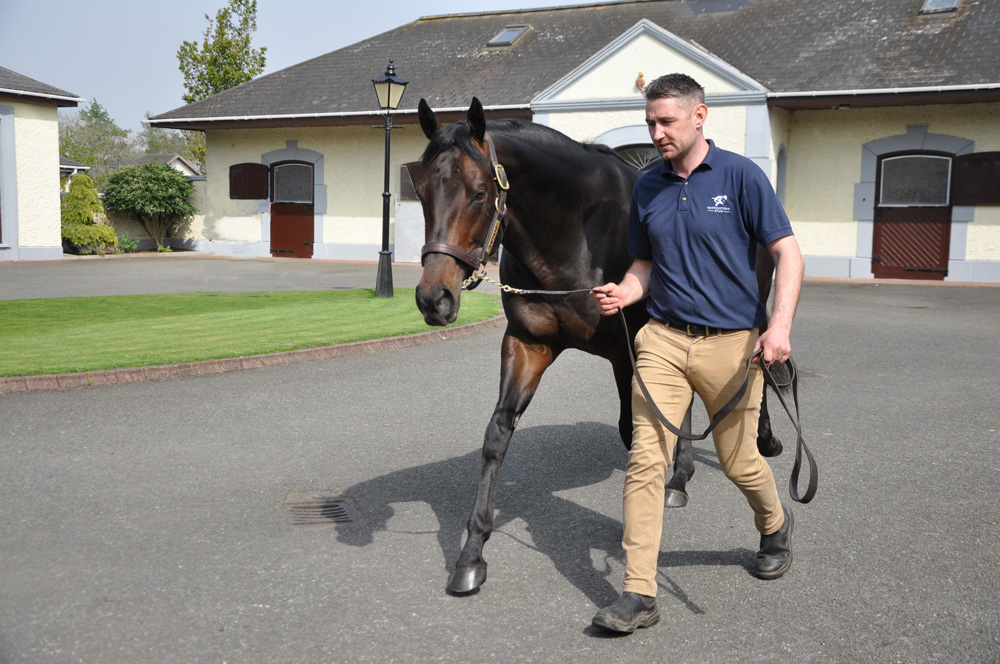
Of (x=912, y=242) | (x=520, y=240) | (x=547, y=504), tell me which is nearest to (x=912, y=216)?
(x=912, y=242)

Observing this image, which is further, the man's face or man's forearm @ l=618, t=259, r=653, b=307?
man's forearm @ l=618, t=259, r=653, b=307

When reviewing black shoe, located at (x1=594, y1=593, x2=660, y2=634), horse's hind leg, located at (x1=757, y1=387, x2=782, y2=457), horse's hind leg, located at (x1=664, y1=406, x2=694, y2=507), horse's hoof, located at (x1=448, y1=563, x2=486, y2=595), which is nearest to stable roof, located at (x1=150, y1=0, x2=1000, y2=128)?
horse's hind leg, located at (x1=757, y1=387, x2=782, y2=457)

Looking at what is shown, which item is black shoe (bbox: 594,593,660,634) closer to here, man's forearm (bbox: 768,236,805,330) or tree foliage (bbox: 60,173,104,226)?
man's forearm (bbox: 768,236,805,330)

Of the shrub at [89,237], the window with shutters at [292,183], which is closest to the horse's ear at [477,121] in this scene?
the window with shutters at [292,183]

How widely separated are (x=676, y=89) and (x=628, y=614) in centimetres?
194

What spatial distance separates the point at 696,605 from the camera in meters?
3.64

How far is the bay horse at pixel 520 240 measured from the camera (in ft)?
11.6

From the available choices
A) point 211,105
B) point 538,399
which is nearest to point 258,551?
point 538,399

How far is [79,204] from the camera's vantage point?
25.1 meters

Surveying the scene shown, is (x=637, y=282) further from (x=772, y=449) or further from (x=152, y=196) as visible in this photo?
(x=152, y=196)

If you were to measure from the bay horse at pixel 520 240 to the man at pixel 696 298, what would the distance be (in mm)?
429

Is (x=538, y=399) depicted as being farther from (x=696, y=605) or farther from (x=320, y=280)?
(x=320, y=280)

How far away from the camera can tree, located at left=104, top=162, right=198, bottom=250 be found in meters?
26.3

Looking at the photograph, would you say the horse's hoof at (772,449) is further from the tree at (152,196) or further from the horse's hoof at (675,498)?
the tree at (152,196)
